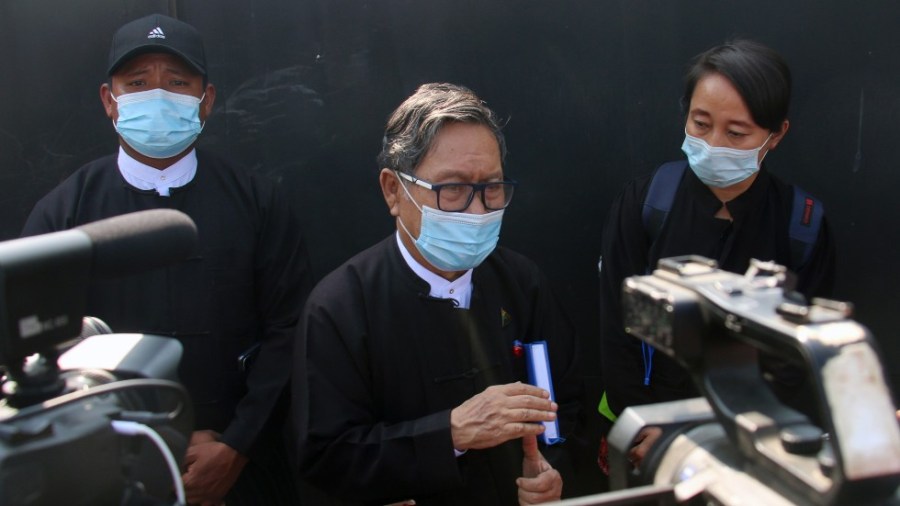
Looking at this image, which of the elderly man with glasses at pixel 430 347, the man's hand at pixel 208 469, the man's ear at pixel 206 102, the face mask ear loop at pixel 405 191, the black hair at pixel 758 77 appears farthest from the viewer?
the man's ear at pixel 206 102

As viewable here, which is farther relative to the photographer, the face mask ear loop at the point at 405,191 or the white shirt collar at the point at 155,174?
the white shirt collar at the point at 155,174

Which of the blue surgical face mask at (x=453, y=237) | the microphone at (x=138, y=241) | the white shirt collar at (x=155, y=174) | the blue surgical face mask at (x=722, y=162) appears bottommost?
the blue surgical face mask at (x=453, y=237)

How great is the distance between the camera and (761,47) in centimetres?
273

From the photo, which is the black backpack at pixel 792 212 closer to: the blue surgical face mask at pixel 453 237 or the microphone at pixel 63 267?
the blue surgical face mask at pixel 453 237

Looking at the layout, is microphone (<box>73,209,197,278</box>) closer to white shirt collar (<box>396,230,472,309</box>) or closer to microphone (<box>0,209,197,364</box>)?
microphone (<box>0,209,197,364</box>)

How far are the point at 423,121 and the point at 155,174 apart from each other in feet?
3.34

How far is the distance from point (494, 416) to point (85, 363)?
3.34 feet

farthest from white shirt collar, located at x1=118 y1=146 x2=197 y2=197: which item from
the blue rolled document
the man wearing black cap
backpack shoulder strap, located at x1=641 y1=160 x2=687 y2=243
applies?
backpack shoulder strap, located at x1=641 y1=160 x2=687 y2=243

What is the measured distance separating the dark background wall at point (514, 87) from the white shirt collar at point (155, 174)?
66 centimetres

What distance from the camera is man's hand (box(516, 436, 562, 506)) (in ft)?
6.74

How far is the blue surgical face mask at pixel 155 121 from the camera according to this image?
269cm

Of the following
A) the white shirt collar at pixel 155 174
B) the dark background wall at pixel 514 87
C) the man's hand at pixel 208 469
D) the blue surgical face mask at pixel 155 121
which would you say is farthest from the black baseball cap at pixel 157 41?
the man's hand at pixel 208 469

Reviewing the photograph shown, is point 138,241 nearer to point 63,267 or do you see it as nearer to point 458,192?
point 63,267

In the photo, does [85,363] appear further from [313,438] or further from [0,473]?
[313,438]
